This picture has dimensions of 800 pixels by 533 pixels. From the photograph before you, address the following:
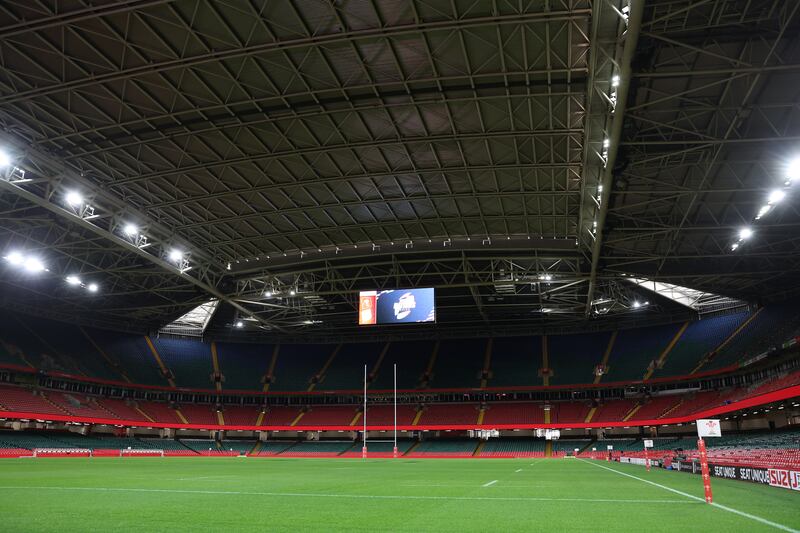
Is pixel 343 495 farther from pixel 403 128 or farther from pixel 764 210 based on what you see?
pixel 764 210

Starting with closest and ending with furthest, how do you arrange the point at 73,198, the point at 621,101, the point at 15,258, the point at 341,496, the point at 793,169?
the point at 341,496
the point at 621,101
the point at 793,169
the point at 73,198
the point at 15,258

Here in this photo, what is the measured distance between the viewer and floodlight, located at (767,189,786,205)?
1195 inches

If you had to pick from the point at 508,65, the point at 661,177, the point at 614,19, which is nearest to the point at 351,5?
the point at 508,65

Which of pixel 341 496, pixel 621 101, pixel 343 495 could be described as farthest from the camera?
pixel 621 101

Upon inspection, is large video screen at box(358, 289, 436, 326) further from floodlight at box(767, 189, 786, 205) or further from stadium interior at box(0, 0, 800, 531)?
floodlight at box(767, 189, 786, 205)

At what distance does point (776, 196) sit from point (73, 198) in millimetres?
41629

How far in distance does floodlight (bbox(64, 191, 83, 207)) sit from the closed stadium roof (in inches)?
3.4

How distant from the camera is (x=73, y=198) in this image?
32.7 meters

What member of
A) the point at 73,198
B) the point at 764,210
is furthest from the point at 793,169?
the point at 73,198

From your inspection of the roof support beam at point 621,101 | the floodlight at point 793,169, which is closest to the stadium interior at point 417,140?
the roof support beam at point 621,101

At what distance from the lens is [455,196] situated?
3503cm

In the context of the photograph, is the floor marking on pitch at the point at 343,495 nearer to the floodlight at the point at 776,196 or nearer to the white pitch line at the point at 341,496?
the white pitch line at the point at 341,496

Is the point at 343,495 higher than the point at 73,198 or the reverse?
the reverse

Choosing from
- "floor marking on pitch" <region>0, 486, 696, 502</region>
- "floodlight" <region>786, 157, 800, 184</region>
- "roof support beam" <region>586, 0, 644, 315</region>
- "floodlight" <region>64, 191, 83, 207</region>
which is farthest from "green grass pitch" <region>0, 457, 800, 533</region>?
"floodlight" <region>64, 191, 83, 207</region>
